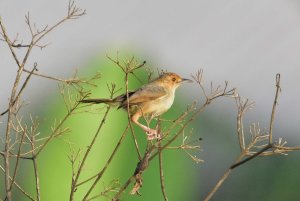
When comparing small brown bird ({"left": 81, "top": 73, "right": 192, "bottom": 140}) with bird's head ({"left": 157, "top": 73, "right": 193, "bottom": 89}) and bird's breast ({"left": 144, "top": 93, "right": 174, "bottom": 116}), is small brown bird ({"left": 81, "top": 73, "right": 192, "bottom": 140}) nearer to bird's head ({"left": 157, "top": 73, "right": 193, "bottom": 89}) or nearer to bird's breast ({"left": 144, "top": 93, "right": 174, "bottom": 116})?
bird's breast ({"left": 144, "top": 93, "right": 174, "bottom": 116})

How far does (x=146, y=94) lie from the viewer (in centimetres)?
435

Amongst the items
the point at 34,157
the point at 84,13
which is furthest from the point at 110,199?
the point at 84,13

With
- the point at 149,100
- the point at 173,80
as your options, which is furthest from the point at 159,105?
the point at 173,80

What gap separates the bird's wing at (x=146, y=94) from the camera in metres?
4.21

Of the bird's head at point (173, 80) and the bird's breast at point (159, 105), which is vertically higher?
the bird's head at point (173, 80)

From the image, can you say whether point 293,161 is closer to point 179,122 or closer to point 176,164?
point 176,164

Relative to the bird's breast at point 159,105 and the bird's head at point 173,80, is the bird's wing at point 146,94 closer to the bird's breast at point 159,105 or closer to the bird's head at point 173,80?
the bird's breast at point 159,105

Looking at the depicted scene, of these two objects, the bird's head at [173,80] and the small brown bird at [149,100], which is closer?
the small brown bird at [149,100]

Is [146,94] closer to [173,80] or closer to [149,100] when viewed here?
[149,100]

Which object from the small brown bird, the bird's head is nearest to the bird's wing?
the small brown bird

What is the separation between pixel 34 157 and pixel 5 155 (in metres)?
0.17

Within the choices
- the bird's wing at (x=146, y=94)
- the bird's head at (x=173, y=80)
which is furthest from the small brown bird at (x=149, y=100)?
the bird's head at (x=173, y=80)

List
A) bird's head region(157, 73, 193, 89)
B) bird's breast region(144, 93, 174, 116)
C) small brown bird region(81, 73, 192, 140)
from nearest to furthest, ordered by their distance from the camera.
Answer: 1. small brown bird region(81, 73, 192, 140)
2. bird's breast region(144, 93, 174, 116)
3. bird's head region(157, 73, 193, 89)

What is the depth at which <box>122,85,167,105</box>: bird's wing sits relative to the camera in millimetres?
4211
